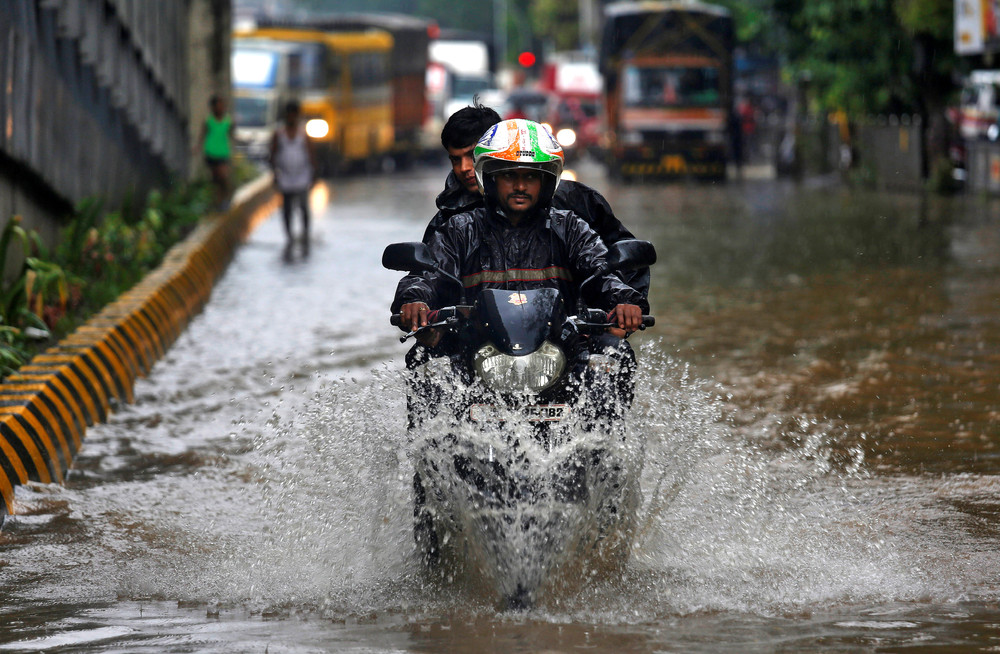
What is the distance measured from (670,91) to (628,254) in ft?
97.6

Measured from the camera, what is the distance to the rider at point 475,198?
18.8 feet

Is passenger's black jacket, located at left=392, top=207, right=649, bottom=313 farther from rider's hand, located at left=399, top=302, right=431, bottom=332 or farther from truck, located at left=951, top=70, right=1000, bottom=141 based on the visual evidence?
truck, located at left=951, top=70, right=1000, bottom=141

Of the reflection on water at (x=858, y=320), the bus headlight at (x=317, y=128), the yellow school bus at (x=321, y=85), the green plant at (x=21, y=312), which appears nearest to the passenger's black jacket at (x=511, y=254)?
the reflection on water at (x=858, y=320)

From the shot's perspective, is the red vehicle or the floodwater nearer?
the floodwater

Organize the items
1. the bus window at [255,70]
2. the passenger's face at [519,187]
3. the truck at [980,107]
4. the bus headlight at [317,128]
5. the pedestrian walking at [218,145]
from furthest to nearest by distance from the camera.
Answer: the bus headlight at [317,128]
the bus window at [255,70]
the truck at [980,107]
the pedestrian walking at [218,145]
the passenger's face at [519,187]

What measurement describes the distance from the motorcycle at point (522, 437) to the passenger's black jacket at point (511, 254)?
12cm

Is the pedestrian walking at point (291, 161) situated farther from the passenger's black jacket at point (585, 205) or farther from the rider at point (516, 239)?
the rider at point (516, 239)

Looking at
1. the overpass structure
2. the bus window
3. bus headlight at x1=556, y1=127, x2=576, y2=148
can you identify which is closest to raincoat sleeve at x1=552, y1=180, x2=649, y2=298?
the overpass structure

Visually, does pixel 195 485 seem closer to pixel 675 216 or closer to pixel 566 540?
pixel 566 540

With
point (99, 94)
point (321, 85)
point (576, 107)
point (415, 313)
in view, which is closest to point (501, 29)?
point (576, 107)

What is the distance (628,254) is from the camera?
16.5 feet

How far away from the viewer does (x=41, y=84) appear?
492 inches

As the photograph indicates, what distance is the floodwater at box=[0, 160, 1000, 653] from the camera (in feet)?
15.9

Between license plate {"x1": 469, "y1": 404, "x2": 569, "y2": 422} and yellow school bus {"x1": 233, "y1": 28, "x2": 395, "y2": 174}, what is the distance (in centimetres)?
2908
